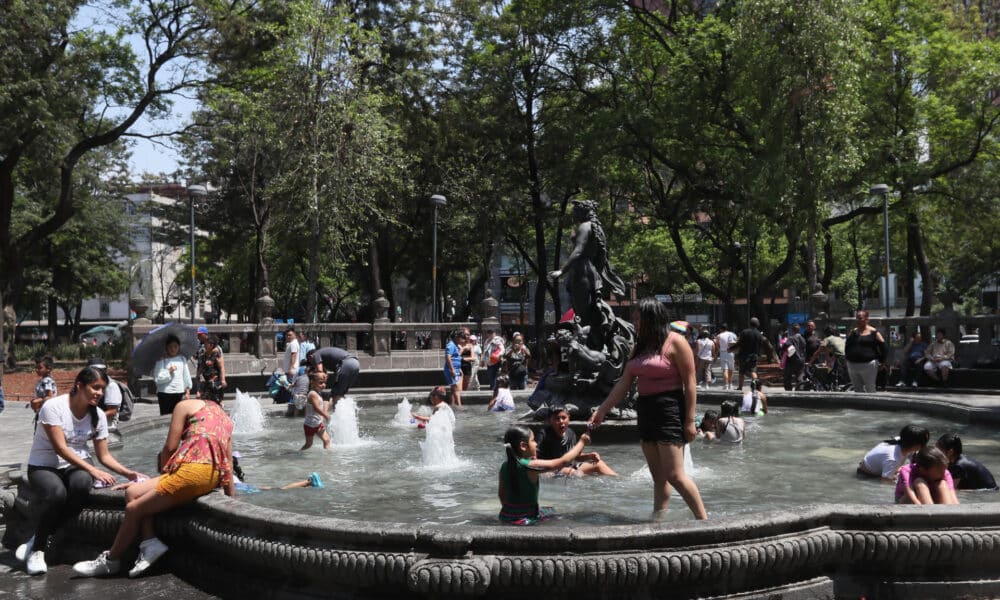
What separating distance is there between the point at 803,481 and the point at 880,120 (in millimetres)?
25316

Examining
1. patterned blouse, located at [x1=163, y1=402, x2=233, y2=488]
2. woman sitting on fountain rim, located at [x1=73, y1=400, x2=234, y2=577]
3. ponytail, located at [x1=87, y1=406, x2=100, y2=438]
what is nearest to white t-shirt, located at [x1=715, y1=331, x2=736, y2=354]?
patterned blouse, located at [x1=163, y1=402, x2=233, y2=488]

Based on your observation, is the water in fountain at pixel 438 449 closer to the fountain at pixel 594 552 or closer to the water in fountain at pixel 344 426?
the water in fountain at pixel 344 426

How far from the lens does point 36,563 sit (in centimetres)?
644

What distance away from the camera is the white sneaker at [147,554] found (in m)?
6.24

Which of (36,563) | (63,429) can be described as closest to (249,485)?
(63,429)

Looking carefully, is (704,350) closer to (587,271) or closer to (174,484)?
(587,271)

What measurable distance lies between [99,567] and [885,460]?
282 inches

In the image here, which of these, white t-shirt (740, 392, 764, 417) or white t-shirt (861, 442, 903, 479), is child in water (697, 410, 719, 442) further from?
white t-shirt (740, 392, 764, 417)

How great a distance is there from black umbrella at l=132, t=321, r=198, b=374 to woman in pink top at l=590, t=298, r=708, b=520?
7.28 m

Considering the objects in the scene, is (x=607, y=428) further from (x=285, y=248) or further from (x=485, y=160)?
(x=285, y=248)

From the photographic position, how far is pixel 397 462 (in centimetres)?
1058

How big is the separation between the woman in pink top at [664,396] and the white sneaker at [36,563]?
452cm

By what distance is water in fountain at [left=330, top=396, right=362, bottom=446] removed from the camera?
39.9 feet

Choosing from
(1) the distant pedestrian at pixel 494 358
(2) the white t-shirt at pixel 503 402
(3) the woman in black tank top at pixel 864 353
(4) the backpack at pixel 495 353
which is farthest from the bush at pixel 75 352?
(3) the woman in black tank top at pixel 864 353
